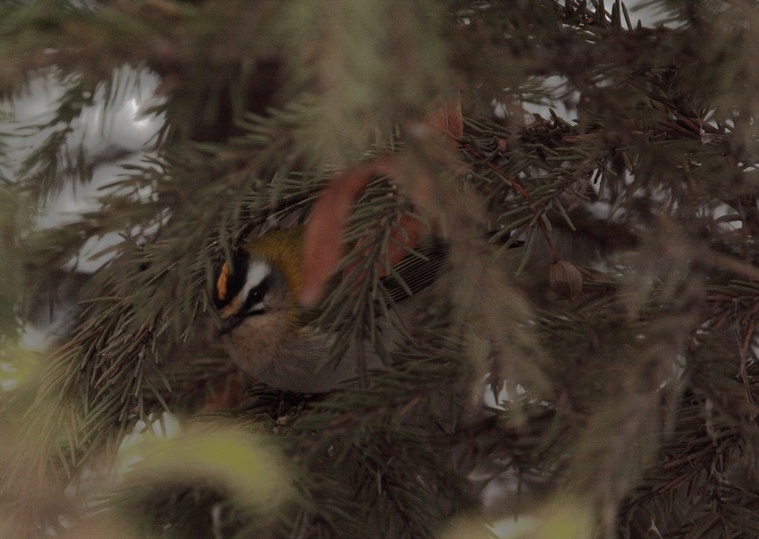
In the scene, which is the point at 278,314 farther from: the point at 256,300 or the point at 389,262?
the point at 389,262

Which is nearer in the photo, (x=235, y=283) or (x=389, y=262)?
(x=389, y=262)

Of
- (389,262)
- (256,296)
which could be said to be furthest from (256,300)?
→ (389,262)

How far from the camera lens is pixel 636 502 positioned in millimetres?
1134

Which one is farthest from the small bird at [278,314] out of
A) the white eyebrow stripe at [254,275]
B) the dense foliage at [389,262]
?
the dense foliage at [389,262]

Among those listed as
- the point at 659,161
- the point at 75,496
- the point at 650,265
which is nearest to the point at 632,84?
the point at 659,161

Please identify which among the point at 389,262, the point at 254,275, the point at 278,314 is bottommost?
the point at 278,314

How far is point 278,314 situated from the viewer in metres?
1.92

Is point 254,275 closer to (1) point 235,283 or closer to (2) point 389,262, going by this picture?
(1) point 235,283

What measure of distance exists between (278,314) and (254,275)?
0.12 meters

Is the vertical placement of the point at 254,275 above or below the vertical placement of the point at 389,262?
below

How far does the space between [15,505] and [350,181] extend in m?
0.67

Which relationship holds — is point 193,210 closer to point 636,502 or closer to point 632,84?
point 632,84

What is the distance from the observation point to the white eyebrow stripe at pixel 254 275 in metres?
1.85

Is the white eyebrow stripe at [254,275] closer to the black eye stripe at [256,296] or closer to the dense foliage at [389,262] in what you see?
the black eye stripe at [256,296]
